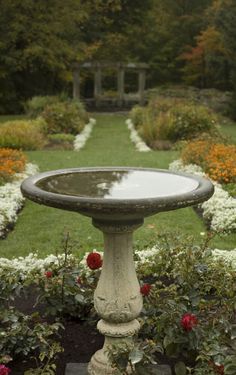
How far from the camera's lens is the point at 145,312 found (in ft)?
15.0

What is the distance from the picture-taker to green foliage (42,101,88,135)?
2144 cm

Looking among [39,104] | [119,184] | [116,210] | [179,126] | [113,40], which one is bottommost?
[39,104]

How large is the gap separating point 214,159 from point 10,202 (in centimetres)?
443

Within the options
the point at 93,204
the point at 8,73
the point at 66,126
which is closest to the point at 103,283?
the point at 93,204

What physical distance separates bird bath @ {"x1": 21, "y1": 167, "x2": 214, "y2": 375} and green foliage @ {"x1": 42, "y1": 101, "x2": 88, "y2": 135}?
16.9m

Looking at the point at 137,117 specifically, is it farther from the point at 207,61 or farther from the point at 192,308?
the point at 192,308

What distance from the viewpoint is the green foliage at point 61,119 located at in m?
21.4

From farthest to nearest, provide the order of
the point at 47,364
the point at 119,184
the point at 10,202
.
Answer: the point at 10,202 < the point at 119,184 < the point at 47,364

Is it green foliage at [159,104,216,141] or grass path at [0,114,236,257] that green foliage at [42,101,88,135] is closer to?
green foliage at [159,104,216,141]

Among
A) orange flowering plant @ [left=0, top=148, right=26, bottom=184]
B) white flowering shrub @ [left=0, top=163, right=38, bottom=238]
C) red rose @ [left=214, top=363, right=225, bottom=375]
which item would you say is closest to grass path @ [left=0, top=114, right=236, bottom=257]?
white flowering shrub @ [left=0, top=163, right=38, bottom=238]

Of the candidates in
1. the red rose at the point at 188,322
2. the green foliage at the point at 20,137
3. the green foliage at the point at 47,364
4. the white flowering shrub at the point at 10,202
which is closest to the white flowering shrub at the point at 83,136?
the green foliage at the point at 20,137

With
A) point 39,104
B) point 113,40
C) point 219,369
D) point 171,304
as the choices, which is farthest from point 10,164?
point 113,40

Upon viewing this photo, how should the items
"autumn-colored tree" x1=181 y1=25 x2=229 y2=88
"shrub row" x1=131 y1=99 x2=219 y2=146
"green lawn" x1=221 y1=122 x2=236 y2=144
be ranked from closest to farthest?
"shrub row" x1=131 y1=99 x2=219 y2=146 < "green lawn" x1=221 y1=122 x2=236 y2=144 < "autumn-colored tree" x1=181 y1=25 x2=229 y2=88

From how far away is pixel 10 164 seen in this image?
1168 cm
